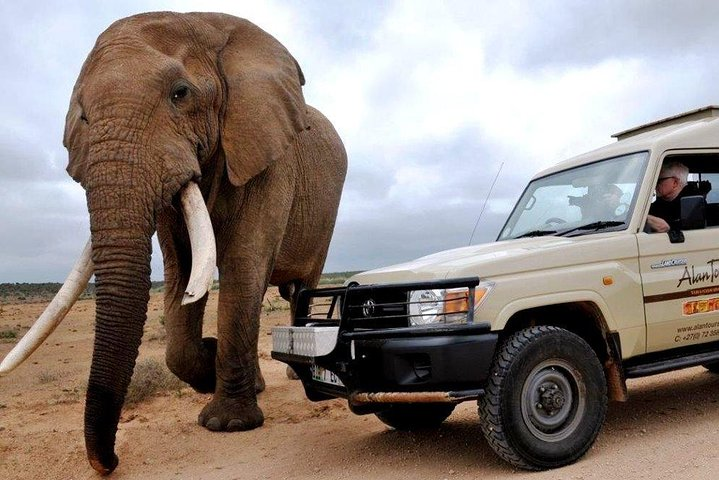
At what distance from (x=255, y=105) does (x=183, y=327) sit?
87.0 inches

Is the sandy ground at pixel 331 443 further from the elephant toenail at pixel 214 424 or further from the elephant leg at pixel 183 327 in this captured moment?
the elephant leg at pixel 183 327

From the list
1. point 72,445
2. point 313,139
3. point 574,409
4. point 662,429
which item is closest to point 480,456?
point 574,409

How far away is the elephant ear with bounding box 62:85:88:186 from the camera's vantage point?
597cm

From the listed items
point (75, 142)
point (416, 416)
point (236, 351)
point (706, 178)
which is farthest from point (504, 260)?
point (75, 142)

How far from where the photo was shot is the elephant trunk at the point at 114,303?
485 centimetres

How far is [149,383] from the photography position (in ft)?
28.7

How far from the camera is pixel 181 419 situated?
7.32 metres

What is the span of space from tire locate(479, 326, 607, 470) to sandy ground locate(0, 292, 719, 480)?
14 cm

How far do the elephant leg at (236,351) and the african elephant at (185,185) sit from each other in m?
0.01

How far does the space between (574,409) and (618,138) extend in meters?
3.31

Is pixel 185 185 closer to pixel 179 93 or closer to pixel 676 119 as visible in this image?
pixel 179 93

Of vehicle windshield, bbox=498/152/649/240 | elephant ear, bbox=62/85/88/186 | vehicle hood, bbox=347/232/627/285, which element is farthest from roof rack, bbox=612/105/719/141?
elephant ear, bbox=62/85/88/186

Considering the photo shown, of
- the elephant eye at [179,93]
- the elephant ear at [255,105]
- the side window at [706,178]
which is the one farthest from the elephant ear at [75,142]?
the side window at [706,178]

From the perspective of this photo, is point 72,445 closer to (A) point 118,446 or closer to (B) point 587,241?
(A) point 118,446
